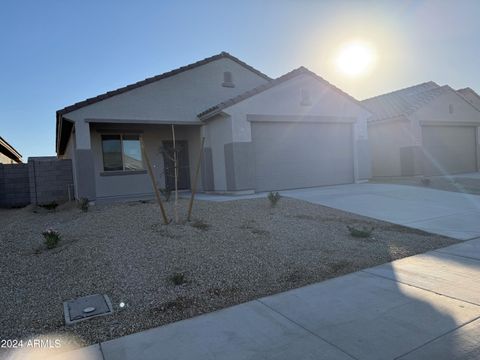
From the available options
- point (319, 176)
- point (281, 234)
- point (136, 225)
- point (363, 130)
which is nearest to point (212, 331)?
point (281, 234)

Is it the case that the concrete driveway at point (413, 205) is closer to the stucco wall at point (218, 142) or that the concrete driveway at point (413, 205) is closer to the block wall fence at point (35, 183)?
the stucco wall at point (218, 142)

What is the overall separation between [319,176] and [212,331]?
12.5m

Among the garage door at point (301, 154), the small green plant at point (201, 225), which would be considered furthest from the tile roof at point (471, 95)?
the small green plant at point (201, 225)

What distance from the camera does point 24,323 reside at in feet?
13.6

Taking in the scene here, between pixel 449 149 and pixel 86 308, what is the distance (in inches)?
849

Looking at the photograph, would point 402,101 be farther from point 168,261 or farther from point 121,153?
point 168,261

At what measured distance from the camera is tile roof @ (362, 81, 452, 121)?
1991cm

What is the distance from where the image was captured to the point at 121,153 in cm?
1531

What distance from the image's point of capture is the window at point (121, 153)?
15078 millimetres

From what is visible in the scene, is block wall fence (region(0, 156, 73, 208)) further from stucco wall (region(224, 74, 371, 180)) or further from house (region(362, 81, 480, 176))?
house (region(362, 81, 480, 176))

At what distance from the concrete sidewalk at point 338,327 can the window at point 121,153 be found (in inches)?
473

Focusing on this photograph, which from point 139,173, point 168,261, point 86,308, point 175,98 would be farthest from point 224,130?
point 86,308

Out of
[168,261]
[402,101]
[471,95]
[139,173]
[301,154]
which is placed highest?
[471,95]

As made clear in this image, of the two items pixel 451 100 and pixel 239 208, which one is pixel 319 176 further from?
pixel 451 100
